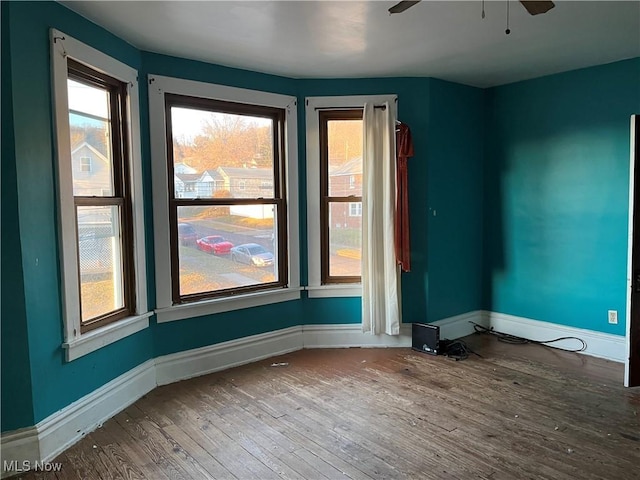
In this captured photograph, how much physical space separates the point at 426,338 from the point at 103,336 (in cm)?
263

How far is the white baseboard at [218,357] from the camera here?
2.54 metres

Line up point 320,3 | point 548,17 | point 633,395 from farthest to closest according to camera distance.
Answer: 1. point 633,395
2. point 548,17
3. point 320,3

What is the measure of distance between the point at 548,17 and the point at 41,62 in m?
2.92

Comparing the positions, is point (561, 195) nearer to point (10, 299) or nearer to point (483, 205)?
point (483, 205)

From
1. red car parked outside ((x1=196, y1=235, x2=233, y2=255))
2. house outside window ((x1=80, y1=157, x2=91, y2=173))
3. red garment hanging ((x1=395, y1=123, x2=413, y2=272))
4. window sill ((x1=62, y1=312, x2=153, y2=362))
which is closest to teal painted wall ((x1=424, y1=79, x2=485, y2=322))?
red garment hanging ((x1=395, y1=123, x2=413, y2=272))

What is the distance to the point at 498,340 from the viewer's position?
462cm

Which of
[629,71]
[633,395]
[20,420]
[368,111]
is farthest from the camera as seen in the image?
[368,111]

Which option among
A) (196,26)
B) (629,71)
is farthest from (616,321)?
(196,26)

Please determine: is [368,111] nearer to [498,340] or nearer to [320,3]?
[320,3]

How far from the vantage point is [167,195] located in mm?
3562

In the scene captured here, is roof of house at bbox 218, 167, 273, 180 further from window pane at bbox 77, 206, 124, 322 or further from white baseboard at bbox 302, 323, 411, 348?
white baseboard at bbox 302, 323, 411, 348

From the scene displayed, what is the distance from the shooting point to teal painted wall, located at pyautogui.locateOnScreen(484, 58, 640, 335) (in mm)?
3973

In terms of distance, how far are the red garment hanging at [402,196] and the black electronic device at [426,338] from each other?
551mm

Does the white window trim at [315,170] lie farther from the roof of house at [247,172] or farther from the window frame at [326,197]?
the roof of house at [247,172]
